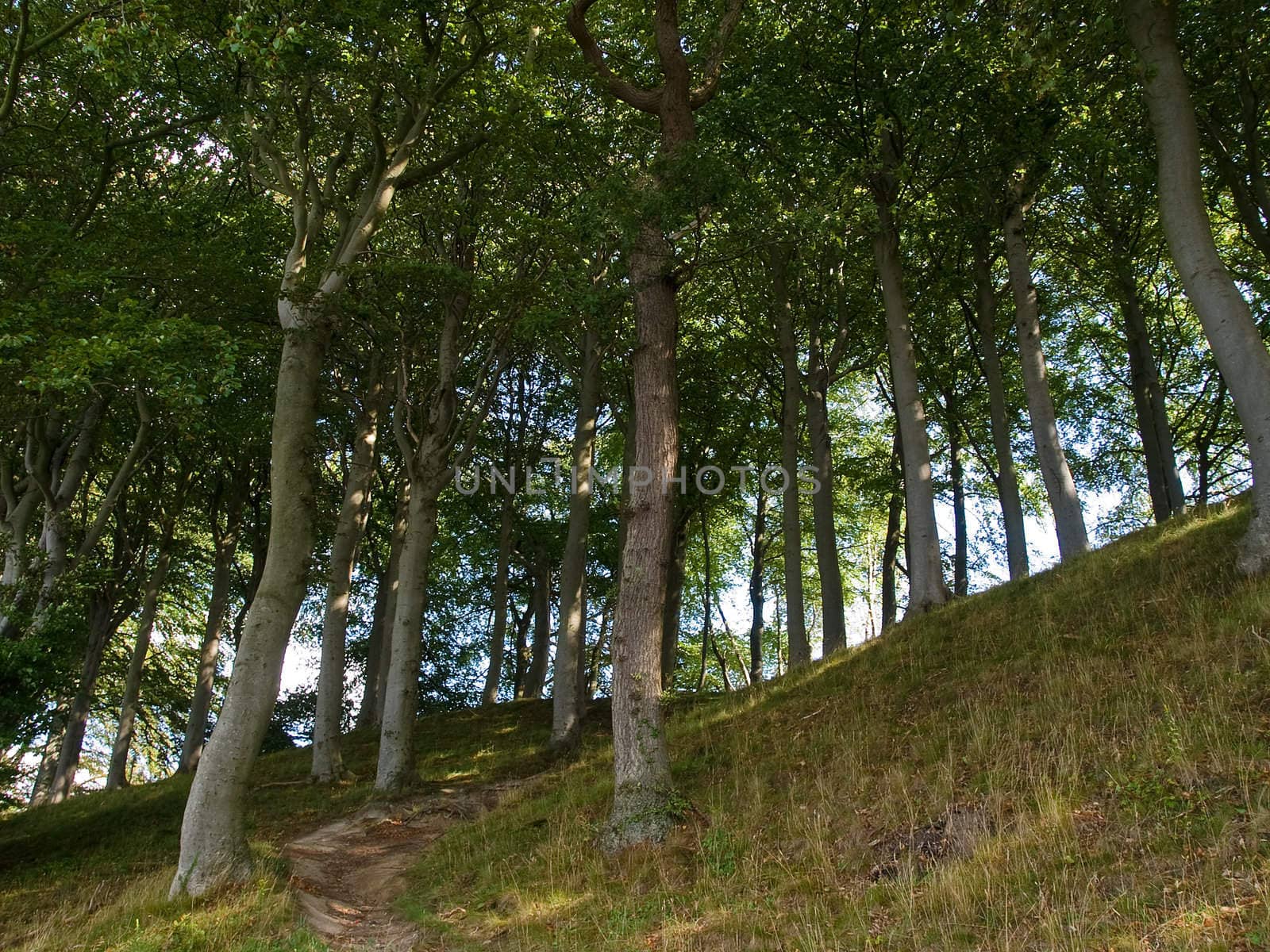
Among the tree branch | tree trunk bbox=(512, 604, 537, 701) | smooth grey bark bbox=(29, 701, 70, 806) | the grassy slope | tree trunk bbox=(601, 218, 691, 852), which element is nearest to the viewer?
the grassy slope

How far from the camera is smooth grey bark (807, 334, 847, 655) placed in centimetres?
1566

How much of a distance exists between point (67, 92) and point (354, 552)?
8.83m

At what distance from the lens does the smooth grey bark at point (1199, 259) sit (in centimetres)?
806

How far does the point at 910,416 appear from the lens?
42.5 feet

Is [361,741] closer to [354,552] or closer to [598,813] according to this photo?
[354,552]

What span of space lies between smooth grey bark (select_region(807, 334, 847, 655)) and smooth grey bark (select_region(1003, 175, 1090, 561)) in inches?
161

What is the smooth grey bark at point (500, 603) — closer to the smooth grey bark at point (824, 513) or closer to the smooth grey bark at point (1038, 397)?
the smooth grey bark at point (824, 513)

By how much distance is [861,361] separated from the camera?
20469 millimetres

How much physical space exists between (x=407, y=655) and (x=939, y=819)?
8866mm

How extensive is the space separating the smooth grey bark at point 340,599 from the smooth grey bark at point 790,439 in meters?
8.43

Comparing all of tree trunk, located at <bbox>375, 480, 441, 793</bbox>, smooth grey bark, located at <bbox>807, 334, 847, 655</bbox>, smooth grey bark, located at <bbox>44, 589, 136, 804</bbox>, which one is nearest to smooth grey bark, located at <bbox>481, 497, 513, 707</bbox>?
tree trunk, located at <bbox>375, 480, 441, 793</bbox>

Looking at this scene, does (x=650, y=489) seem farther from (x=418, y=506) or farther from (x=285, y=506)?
(x=418, y=506)

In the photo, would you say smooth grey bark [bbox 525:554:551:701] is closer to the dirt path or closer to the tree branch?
the dirt path

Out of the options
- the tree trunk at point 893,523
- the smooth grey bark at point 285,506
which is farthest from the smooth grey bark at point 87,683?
the tree trunk at point 893,523
